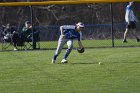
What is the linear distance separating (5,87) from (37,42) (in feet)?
42.5

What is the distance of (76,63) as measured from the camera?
16594 millimetres

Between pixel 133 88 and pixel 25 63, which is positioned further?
pixel 25 63

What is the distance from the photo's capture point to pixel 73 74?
1374 centimetres

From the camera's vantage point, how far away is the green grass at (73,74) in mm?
11461

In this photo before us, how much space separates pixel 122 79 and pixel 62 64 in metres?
4.05

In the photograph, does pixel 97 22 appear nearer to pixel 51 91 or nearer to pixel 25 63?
pixel 25 63

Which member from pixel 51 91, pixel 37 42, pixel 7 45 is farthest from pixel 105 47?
pixel 51 91

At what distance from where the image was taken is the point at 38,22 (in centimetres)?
3572

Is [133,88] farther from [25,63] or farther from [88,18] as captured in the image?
[88,18]

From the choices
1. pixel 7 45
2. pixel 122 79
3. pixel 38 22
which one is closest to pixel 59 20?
pixel 38 22

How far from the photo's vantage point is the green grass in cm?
1146

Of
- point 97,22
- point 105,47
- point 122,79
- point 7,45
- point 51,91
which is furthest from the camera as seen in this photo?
point 97,22

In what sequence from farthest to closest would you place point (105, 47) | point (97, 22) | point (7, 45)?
1. point (97, 22)
2. point (7, 45)
3. point (105, 47)

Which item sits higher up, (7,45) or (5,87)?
(5,87)
